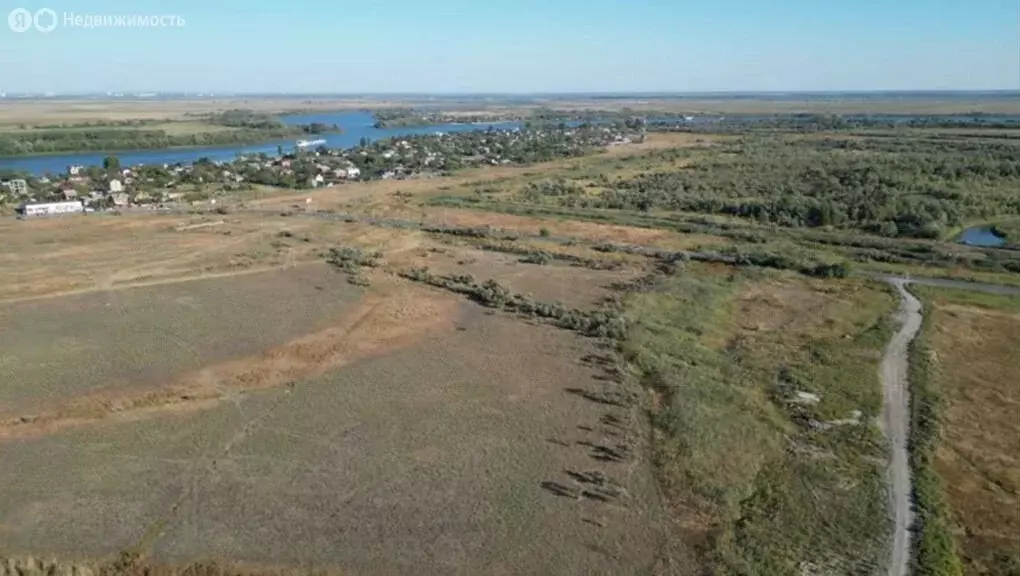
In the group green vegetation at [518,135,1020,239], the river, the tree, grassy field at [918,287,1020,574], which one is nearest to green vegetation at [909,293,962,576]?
grassy field at [918,287,1020,574]

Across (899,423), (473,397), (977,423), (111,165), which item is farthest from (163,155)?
(977,423)

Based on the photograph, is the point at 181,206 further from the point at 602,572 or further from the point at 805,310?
the point at 602,572

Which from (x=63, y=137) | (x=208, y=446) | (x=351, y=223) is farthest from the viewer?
(x=63, y=137)

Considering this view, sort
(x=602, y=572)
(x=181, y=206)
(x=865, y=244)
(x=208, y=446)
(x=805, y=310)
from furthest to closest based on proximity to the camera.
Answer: (x=181, y=206) < (x=865, y=244) < (x=805, y=310) < (x=208, y=446) < (x=602, y=572)

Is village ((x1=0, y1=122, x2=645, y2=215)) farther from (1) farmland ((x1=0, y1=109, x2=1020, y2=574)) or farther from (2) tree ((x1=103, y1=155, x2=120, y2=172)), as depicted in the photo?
(1) farmland ((x1=0, y1=109, x2=1020, y2=574))

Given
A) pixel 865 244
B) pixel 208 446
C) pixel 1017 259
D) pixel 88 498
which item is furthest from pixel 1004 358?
pixel 88 498

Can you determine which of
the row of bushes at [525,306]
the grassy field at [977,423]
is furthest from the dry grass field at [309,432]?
the grassy field at [977,423]

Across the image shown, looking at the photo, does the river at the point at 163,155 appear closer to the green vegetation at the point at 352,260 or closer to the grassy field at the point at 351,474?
the green vegetation at the point at 352,260
